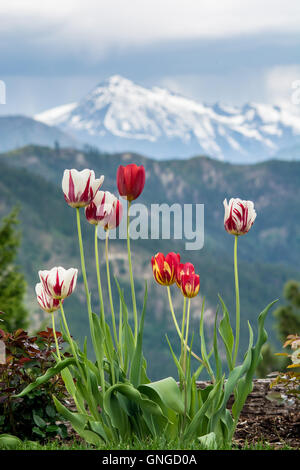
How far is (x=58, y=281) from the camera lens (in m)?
2.97

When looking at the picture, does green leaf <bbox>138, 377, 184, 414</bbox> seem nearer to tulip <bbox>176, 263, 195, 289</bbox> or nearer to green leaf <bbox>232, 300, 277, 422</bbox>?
green leaf <bbox>232, 300, 277, 422</bbox>

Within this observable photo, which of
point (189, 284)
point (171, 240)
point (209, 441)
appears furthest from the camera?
point (171, 240)

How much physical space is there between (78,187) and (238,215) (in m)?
0.79

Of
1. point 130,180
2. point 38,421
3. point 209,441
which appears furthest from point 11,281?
point 209,441

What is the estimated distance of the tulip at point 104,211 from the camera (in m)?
3.04

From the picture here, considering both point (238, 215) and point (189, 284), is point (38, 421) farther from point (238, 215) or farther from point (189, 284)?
point (238, 215)

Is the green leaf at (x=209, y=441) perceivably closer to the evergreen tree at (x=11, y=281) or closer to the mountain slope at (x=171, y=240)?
the evergreen tree at (x=11, y=281)

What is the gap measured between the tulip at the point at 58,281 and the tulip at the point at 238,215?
0.80m

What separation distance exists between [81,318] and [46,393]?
81108mm

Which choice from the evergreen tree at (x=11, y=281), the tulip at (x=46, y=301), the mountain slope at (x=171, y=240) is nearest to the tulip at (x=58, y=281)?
the tulip at (x=46, y=301)

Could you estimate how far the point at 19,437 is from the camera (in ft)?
11.4

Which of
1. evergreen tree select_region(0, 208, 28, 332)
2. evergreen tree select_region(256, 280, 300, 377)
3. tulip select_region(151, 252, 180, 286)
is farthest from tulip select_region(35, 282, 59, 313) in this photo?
evergreen tree select_region(0, 208, 28, 332)

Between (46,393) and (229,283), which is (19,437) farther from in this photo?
(229,283)

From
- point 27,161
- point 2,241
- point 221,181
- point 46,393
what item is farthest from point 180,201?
point 46,393
